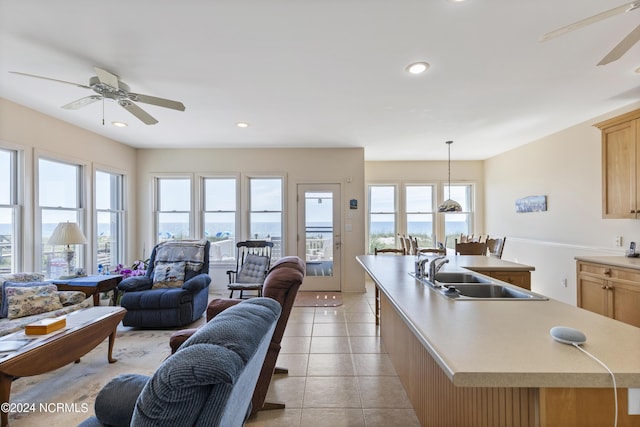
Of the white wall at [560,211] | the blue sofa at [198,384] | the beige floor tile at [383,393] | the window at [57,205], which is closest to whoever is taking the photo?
the blue sofa at [198,384]

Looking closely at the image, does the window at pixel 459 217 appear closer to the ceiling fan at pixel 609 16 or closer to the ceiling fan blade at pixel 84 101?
the ceiling fan at pixel 609 16

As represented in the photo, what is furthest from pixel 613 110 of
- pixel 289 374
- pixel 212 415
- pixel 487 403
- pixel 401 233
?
pixel 212 415

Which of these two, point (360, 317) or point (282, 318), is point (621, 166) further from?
point (282, 318)

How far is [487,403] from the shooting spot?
1.16 metres

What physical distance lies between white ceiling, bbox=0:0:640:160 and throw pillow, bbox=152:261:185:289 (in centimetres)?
199

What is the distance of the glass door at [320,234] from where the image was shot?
18.0ft

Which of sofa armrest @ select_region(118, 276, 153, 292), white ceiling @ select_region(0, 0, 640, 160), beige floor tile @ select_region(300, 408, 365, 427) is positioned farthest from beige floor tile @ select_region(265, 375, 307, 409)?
white ceiling @ select_region(0, 0, 640, 160)

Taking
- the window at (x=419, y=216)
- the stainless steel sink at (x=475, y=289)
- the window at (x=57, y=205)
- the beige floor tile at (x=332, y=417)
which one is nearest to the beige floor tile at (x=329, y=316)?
the beige floor tile at (x=332, y=417)

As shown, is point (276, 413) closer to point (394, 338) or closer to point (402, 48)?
point (394, 338)

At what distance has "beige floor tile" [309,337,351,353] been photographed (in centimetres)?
301

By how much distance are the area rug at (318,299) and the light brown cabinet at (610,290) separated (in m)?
3.04

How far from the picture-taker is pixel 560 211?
4.41m

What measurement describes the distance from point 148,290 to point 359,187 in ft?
12.2

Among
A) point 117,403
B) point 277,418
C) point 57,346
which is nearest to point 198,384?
point 117,403
